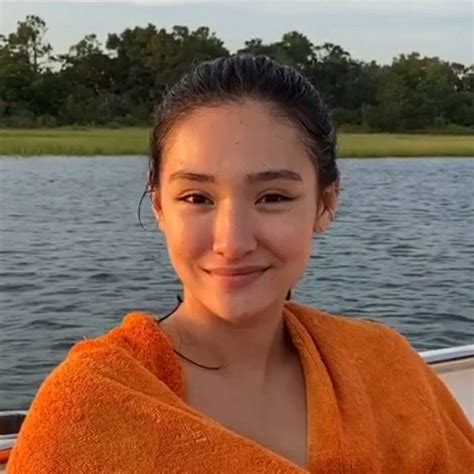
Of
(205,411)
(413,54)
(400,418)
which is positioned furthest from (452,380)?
(413,54)

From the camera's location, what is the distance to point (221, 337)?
1.06 metres

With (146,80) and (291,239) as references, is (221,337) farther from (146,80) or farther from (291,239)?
(146,80)

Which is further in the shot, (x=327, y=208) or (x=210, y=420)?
(x=327, y=208)

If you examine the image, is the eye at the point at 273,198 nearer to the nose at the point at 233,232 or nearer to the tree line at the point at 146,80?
the nose at the point at 233,232

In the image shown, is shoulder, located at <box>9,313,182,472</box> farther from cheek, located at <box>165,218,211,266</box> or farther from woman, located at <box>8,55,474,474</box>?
cheek, located at <box>165,218,211,266</box>

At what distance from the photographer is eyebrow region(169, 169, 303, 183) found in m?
0.99

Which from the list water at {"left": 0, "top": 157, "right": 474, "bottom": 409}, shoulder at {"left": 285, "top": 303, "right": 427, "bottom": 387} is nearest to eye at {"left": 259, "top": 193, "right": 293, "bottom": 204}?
shoulder at {"left": 285, "top": 303, "right": 427, "bottom": 387}

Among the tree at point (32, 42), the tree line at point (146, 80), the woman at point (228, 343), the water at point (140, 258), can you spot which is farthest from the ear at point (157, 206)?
the water at point (140, 258)

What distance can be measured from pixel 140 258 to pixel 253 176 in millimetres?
4959

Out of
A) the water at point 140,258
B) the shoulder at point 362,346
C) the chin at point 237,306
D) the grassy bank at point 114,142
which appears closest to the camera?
the chin at point 237,306

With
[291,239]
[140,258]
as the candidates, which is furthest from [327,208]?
[140,258]

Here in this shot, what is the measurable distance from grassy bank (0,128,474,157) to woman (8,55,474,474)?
0.61 meters

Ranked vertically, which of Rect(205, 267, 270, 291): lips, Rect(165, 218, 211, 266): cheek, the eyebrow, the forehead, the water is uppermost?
the forehead

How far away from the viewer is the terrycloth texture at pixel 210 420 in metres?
0.92
